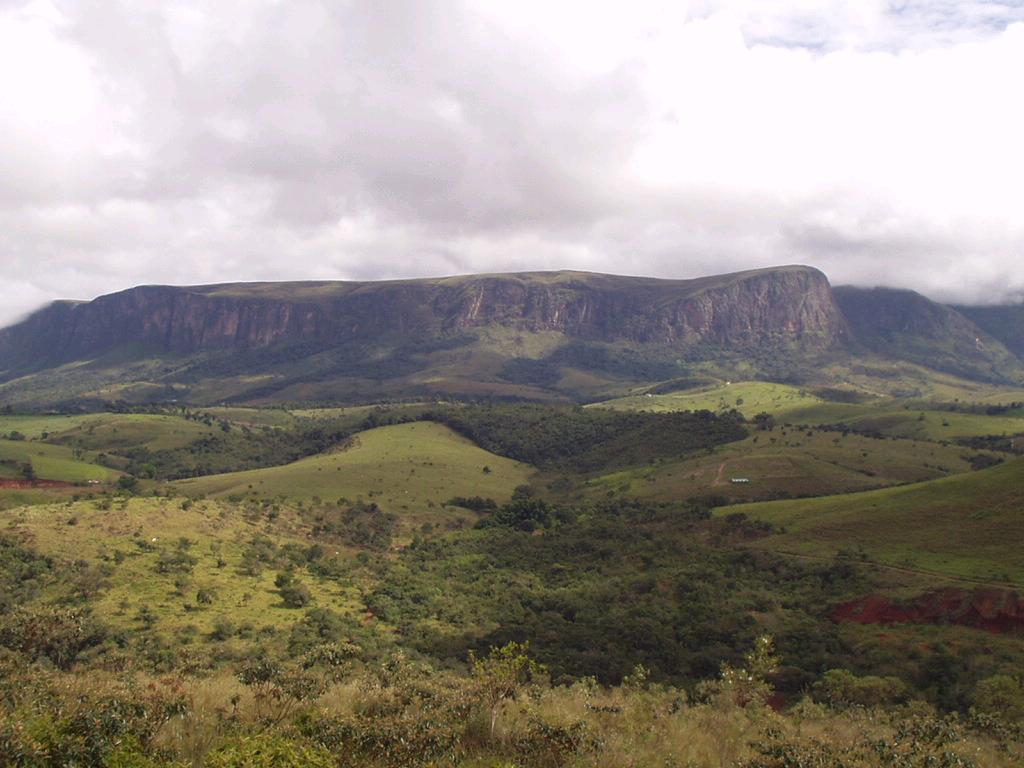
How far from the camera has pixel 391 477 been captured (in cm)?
14288

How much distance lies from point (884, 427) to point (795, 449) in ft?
221

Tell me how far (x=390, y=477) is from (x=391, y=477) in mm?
210

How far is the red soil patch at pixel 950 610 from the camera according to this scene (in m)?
57.0

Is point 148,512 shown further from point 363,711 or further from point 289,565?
point 363,711

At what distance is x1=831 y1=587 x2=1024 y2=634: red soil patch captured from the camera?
57.0 metres

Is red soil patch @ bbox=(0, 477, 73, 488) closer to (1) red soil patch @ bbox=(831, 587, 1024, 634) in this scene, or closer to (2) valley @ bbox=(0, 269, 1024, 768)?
(2) valley @ bbox=(0, 269, 1024, 768)

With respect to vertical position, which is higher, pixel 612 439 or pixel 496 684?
pixel 496 684

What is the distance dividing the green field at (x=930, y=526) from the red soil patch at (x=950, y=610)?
16.0ft

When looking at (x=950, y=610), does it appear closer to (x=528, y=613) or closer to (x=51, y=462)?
(x=528, y=613)

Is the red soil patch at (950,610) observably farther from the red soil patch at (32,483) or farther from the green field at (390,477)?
the red soil patch at (32,483)

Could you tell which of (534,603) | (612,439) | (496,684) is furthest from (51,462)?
(496,684)

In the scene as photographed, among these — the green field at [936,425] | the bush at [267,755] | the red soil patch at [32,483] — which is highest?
the green field at [936,425]

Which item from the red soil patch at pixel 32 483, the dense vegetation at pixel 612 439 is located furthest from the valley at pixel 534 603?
the dense vegetation at pixel 612 439

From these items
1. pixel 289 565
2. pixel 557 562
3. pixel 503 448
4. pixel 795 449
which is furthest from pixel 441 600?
pixel 503 448
